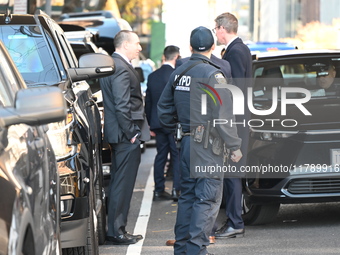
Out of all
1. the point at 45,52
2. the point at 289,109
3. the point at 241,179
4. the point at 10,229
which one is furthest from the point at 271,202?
the point at 10,229

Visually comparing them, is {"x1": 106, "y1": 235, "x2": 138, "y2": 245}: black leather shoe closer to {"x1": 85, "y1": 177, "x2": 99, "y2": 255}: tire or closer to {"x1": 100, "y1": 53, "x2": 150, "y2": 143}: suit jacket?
{"x1": 100, "y1": 53, "x2": 150, "y2": 143}: suit jacket

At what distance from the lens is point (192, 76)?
22.7ft

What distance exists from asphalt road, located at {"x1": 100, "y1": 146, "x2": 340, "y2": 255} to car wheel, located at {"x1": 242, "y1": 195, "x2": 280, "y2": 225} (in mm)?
71

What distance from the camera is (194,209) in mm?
6961

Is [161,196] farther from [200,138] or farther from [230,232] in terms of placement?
[200,138]

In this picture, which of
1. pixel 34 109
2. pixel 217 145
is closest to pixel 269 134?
pixel 217 145

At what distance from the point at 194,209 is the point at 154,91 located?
480 centimetres

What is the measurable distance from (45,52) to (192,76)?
1184 mm

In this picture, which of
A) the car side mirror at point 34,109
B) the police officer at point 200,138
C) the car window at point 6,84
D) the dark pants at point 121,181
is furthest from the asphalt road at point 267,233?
the car side mirror at point 34,109

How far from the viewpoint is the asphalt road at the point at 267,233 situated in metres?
7.81

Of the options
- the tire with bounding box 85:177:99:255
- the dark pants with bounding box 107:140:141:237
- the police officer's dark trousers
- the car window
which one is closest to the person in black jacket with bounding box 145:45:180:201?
the dark pants with bounding box 107:140:141:237

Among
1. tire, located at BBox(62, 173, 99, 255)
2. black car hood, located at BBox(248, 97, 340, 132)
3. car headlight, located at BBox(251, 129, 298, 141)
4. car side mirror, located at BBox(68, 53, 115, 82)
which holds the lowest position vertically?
tire, located at BBox(62, 173, 99, 255)

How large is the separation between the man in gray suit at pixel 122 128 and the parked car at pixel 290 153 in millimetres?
1094

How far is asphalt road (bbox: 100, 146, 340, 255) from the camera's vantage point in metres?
7.81
